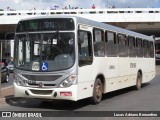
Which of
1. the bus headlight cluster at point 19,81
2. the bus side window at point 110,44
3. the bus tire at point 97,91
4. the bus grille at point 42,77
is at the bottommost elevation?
→ the bus tire at point 97,91

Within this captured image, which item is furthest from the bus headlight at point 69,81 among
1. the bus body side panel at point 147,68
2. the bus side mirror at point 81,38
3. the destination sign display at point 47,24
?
the bus body side panel at point 147,68

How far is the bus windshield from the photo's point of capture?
11656 mm

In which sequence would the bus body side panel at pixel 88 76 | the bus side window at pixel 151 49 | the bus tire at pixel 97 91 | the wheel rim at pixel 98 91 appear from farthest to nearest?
the bus side window at pixel 151 49
the wheel rim at pixel 98 91
the bus tire at pixel 97 91
the bus body side panel at pixel 88 76

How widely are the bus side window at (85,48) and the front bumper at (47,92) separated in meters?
0.95

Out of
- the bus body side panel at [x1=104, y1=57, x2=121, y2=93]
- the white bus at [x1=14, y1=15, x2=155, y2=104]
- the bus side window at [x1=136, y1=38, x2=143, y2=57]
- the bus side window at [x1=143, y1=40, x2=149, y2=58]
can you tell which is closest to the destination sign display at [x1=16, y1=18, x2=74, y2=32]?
the white bus at [x1=14, y1=15, x2=155, y2=104]

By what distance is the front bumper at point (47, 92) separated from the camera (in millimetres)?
11438

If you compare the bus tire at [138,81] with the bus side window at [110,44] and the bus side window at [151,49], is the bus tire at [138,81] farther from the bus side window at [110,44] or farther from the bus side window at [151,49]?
the bus side window at [110,44]

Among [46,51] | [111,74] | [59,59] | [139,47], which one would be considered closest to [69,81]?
[59,59]

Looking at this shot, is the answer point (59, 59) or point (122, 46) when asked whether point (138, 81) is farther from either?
point (59, 59)

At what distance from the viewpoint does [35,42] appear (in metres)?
12.2

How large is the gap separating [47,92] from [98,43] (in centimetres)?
279

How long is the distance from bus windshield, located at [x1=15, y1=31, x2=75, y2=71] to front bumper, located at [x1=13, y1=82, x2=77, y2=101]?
600 mm

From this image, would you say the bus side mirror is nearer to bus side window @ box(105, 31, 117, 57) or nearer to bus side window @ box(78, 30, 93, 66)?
bus side window @ box(78, 30, 93, 66)

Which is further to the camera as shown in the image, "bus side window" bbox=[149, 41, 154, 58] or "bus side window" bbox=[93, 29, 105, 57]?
"bus side window" bbox=[149, 41, 154, 58]
